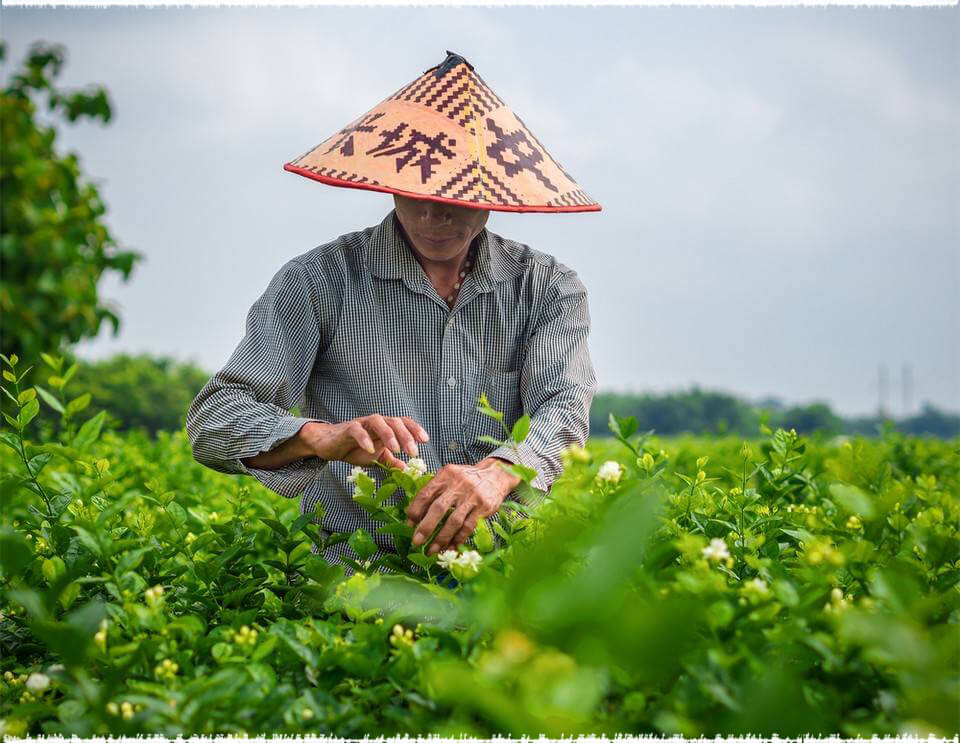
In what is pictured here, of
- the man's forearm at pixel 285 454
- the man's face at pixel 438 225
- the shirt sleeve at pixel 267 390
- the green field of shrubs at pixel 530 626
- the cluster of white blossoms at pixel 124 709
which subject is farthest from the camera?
the man's face at pixel 438 225

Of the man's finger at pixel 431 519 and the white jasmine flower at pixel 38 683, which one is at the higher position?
the man's finger at pixel 431 519

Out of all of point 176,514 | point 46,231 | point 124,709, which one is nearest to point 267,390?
point 176,514

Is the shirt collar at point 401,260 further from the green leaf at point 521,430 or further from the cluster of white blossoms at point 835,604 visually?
the cluster of white blossoms at point 835,604

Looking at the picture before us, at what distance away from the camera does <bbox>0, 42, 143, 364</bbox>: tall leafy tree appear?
18.4 ft

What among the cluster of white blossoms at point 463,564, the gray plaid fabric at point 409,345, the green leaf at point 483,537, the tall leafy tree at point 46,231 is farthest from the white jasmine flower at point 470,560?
the tall leafy tree at point 46,231

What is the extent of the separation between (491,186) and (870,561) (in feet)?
3.99

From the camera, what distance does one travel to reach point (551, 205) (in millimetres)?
2488

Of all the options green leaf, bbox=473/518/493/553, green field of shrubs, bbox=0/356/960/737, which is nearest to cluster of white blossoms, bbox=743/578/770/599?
green field of shrubs, bbox=0/356/960/737

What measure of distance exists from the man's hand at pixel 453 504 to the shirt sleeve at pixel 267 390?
0.39 metres

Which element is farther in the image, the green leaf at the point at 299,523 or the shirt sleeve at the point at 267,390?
the shirt sleeve at the point at 267,390

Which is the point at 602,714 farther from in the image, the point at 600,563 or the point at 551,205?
the point at 551,205

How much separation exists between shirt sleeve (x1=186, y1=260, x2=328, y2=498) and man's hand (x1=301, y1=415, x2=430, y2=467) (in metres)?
0.09

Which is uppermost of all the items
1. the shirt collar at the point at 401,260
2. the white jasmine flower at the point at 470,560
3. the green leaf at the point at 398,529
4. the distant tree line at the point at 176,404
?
the shirt collar at the point at 401,260

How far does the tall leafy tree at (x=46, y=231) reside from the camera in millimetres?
5617
